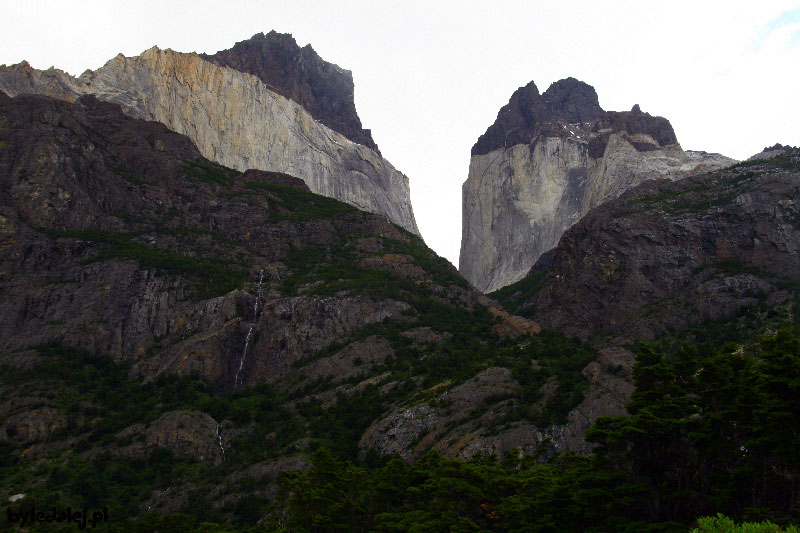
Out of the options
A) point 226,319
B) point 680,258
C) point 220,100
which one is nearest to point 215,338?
point 226,319

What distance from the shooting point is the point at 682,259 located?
103625mm

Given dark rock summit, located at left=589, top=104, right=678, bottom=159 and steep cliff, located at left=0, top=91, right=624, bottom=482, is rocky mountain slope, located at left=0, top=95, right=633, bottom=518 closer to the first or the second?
steep cliff, located at left=0, top=91, right=624, bottom=482

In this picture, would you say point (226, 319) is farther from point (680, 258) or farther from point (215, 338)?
point (680, 258)

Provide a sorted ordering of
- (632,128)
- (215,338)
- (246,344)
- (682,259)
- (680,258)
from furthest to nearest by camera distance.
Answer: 1. (632,128)
2. (680,258)
3. (682,259)
4. (246,344)
5. (215,338)

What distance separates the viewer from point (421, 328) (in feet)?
329

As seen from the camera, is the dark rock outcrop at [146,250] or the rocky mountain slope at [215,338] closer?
the rocky mountain slope at [215,338]

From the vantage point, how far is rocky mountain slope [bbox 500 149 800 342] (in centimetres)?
9219

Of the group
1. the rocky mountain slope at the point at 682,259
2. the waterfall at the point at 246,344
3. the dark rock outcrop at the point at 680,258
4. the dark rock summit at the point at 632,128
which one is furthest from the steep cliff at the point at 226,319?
the dark rock summit at the point at 632,128

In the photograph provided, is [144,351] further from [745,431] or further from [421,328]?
[745,431]

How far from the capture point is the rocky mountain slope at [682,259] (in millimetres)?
92188

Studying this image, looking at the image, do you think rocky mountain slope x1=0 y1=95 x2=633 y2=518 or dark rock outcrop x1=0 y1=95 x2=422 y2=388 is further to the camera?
dark rock outcrop x1=0 y1=95 x2=422 y2=388

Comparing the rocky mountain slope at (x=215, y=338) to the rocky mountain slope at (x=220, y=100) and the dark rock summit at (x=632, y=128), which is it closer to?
the rocky mountain slope at (x=220, y=100)

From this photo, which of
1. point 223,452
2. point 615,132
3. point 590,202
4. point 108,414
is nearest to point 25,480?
point 108,414

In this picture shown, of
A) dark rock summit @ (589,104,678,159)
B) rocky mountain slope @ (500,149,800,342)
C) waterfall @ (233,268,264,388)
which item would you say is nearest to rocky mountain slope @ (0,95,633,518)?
waterfall @ (233,268,264,388)
